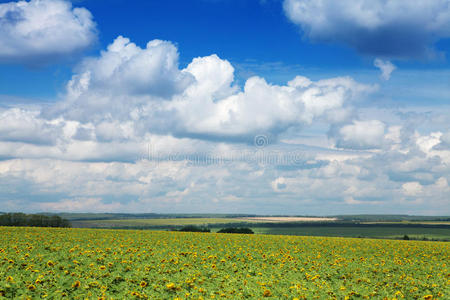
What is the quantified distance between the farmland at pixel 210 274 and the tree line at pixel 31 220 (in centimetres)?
5066

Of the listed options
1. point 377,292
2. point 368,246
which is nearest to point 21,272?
point 377,292

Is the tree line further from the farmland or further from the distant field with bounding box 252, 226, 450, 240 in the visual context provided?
the distant field with bounding box 252, 226, 450, 240

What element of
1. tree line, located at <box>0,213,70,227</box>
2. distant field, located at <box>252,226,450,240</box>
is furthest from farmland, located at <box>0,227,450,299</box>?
distant field, located at <box>252,226,450,240</box>

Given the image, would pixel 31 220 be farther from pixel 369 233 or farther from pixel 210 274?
pixel 369 233

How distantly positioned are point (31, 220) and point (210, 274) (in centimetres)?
7242

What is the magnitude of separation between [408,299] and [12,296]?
1878 centimetres

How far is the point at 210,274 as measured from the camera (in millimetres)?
23031

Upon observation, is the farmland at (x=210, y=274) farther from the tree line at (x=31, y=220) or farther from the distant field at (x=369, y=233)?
the distant field at (x=369, y=233)

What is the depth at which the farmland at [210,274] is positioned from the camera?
18656 mm

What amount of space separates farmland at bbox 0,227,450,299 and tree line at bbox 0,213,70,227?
166 ft

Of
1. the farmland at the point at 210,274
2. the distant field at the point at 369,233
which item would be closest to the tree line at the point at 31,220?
the farmland at the point at 210,274

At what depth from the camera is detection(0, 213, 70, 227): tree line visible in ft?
261

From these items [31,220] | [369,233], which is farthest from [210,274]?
[369,233]

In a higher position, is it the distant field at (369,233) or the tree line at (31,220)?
the tree line at (31,220)
